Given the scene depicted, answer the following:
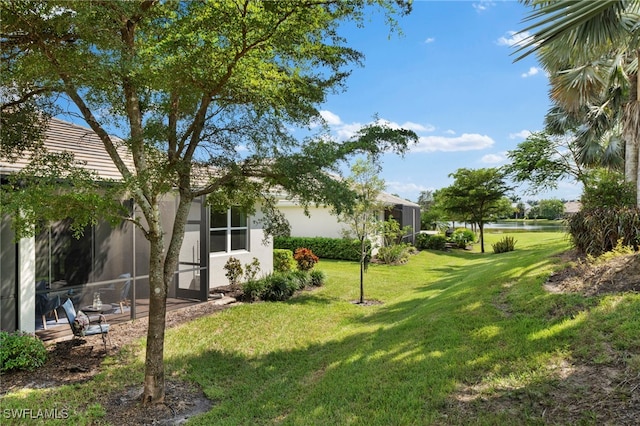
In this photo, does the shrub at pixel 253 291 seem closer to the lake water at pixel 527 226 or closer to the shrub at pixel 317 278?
the shrub at pixel 317 278

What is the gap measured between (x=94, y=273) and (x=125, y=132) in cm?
548

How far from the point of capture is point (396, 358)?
18.4 feet

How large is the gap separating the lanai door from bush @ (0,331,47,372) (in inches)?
169

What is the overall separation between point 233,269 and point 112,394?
6.72 meters

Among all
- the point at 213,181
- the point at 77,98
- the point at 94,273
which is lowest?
the point at 94,273

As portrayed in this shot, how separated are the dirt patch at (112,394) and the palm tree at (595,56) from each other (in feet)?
20.3

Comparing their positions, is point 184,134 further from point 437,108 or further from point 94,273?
point 437,108

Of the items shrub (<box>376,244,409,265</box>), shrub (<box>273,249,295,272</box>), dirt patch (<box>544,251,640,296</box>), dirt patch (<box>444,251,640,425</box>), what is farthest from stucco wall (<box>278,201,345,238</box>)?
dirt patch (<box>444,251,640,425</box>)

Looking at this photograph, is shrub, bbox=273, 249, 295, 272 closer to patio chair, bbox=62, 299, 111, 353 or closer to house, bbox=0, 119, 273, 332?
house, bbox=0, 119, 273, 332

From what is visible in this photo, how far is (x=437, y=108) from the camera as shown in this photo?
36.1 ft

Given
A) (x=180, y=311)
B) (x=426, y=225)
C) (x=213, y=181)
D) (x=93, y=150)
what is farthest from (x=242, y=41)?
(x=426, y=225)

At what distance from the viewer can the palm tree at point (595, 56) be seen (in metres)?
4.22

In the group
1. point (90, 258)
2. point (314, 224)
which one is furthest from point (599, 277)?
point (314, 224)

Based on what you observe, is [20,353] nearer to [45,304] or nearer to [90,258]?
[45,304]
